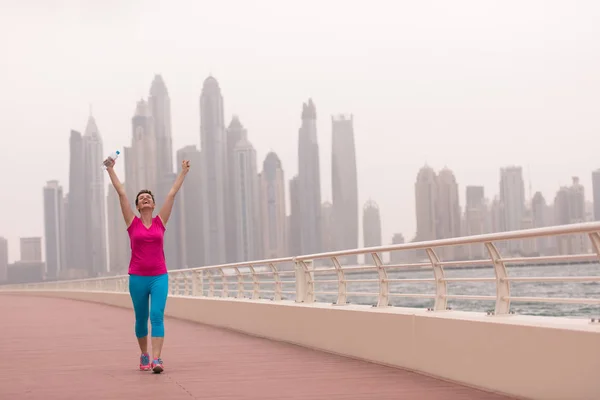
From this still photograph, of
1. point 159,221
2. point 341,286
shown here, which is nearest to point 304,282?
point 341,286

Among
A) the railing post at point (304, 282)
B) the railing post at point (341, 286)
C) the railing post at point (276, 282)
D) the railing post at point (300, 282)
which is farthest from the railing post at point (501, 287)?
the railing post at point (276, 282)

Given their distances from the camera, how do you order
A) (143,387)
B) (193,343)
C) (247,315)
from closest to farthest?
1. (143,387)
2. (193,343)
3. (247,315)

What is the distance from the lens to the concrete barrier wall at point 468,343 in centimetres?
725

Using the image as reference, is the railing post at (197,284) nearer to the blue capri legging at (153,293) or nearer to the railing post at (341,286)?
the railing post at (341,286)

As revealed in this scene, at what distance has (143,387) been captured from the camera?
9461mm

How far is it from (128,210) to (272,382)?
2537 millimetres

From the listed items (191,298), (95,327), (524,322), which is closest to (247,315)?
(95,327)

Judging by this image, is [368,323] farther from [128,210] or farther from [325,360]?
[128,210]

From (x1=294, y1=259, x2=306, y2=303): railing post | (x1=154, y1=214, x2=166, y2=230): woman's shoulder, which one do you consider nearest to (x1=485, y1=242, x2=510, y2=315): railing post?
(x1=154, y1=214, x2=166, y2=230): woman's shoulder

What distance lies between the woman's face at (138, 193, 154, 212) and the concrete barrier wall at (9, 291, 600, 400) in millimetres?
2830

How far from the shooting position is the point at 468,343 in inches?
362

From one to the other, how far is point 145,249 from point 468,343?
11.6 feet

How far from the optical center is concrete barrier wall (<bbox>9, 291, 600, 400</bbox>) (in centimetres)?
725

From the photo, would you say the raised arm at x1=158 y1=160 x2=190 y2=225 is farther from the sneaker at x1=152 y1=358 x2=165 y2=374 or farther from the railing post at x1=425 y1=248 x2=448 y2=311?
the railing post at x1=425 y1=248 x2=448 y2=311
